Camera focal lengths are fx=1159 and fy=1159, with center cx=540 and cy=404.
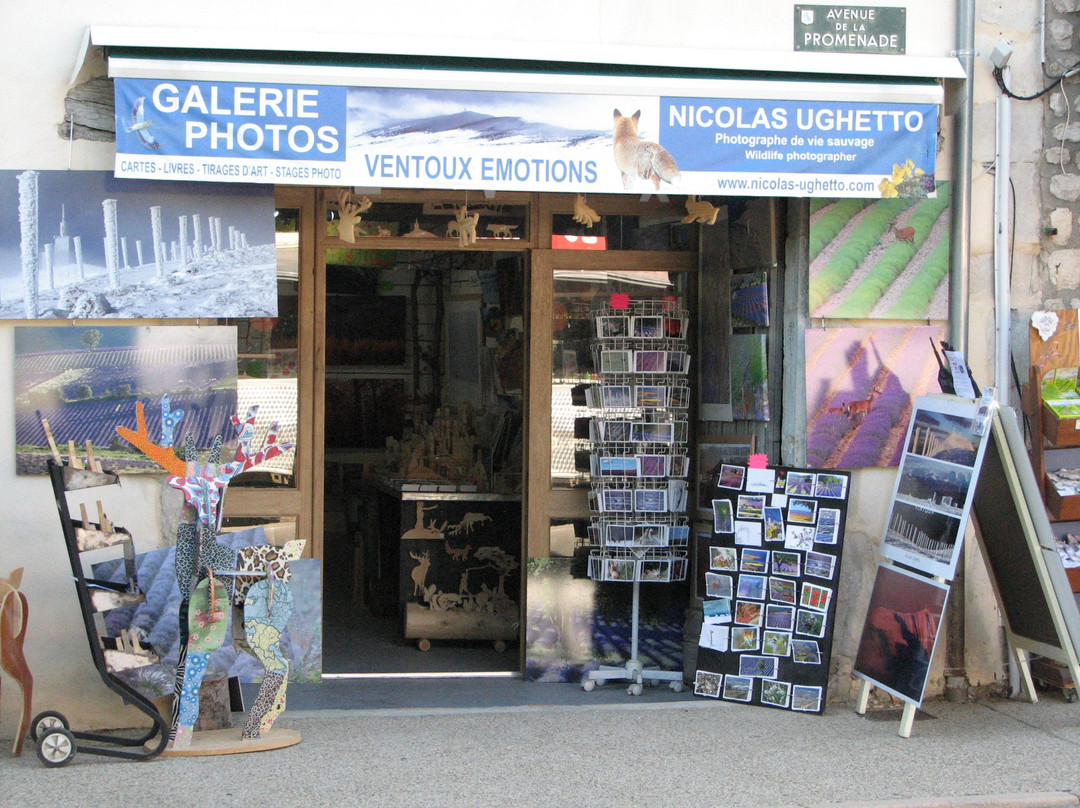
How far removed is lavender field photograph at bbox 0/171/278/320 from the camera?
529 cm

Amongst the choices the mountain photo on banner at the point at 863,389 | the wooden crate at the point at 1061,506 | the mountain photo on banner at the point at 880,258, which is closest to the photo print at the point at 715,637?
the mountain photo on banner at the point at 863,389

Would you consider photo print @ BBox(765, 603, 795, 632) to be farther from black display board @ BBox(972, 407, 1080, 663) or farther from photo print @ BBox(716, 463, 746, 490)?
black display board @ BBox(972, 407, 1080, 663)

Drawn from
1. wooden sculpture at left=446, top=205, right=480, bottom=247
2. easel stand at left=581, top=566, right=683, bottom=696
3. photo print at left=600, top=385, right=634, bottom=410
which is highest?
wooden sculpture at left=446, top=205, right=480, bottom=247

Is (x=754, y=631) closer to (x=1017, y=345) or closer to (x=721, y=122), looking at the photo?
(x=1017, y=345)

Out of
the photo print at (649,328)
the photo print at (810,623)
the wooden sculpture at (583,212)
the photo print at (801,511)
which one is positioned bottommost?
the photo print at (810,623)

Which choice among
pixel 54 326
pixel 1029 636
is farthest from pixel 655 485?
pixel 54 326

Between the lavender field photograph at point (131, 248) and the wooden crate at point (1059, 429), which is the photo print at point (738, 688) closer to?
the wooden crate at point (1059, 429)

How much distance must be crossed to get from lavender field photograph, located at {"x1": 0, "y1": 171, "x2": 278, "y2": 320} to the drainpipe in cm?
352

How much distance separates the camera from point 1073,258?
6.25m

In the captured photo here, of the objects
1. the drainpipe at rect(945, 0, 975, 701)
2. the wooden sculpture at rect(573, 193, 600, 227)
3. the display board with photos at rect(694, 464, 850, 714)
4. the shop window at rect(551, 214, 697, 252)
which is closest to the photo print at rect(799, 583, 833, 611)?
the display board with photos at rect(694, 464, 850, 714)

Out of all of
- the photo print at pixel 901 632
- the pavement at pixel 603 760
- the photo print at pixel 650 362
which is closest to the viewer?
the pavement at pixel 603 760

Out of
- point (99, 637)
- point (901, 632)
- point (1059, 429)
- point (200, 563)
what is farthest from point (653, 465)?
point (99, 637)

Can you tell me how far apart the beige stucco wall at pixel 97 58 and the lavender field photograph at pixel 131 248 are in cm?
15

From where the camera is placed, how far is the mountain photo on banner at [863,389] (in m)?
6.02
